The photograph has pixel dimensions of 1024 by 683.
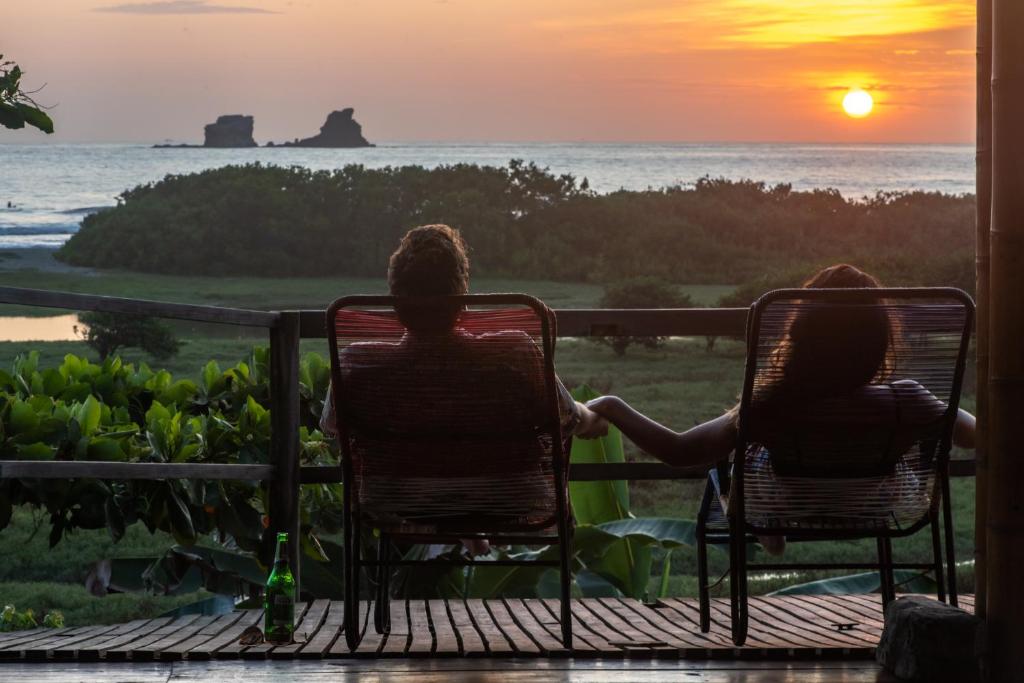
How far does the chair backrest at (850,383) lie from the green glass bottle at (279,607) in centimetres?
111

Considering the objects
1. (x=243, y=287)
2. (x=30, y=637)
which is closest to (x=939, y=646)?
(x=30, y=637)

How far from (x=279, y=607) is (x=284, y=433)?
0.65 m

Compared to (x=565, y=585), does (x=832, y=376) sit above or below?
above

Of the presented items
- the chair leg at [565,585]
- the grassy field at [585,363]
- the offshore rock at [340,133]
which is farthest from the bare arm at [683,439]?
the offshore rock at [340,133]

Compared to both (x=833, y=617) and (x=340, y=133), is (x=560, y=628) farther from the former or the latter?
(x=340, y=133)

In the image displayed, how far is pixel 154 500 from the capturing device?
4.08m

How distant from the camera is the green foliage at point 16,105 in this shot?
4652mm

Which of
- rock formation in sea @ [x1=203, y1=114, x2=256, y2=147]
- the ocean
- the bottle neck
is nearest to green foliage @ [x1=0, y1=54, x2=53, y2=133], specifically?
the bottle neck

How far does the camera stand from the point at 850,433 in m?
2.85

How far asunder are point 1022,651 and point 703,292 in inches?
934

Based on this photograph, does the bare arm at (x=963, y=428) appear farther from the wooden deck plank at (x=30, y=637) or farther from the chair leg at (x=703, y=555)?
the wooden deck plank at (x=30, y=637)

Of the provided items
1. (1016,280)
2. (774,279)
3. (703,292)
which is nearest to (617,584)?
(1016,280)

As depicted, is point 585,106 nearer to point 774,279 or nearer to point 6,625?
point 774,279

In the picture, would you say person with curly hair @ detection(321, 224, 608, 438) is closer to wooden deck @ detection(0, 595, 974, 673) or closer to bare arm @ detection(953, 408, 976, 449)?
wooden deck @ detection(0, 595, 974, 673)
